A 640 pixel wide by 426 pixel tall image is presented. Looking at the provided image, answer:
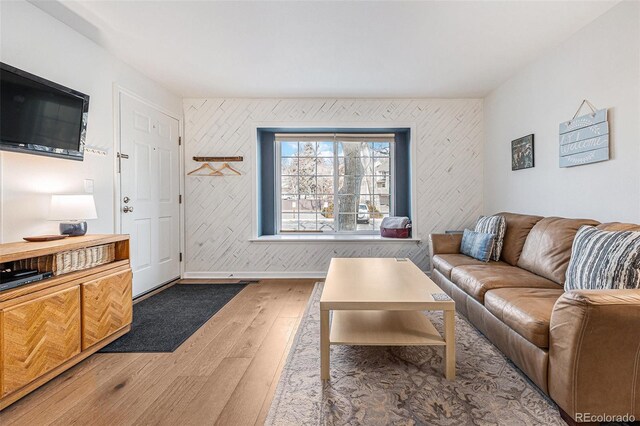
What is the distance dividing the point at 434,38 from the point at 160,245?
12.1 ft

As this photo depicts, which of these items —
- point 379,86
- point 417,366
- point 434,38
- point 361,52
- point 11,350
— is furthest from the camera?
point 379,86

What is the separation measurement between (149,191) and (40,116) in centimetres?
154

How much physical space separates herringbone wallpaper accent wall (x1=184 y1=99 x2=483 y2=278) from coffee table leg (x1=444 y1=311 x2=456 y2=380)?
2526 millimetres


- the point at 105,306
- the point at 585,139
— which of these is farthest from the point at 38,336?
the point at 585,139

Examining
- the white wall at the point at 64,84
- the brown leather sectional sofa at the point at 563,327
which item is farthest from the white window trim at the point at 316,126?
the brown leather sectional sofa at the point at 563,327

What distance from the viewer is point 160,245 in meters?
3.89

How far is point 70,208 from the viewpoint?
2283mm

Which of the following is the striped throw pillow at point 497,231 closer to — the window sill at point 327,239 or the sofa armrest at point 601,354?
the window sill at point 327,239

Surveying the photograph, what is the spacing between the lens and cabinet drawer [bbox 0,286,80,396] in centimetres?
159

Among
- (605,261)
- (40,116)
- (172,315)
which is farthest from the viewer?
A: (172,315)

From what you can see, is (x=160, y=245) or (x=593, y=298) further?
(x=160, y=245)

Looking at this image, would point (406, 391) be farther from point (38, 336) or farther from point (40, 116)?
point (40, 116)

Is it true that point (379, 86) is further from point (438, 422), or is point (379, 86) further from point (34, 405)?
point (34, 405)

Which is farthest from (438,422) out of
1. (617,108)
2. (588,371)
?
(617,108)
